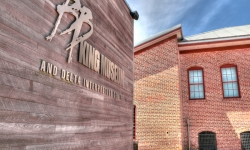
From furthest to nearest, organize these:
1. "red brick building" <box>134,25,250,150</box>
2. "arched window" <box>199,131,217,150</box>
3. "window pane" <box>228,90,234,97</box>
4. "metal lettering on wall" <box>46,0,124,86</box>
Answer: "window pane" <box>228,90,234,97</box>, "arched window" <box>199,131,217,150</box>, "red brick building" <box>134,25,250,150</box>, "metal lettering on wall" <box>46,0,124,86</box>

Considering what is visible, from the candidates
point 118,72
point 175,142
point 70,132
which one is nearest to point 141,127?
point 175,142

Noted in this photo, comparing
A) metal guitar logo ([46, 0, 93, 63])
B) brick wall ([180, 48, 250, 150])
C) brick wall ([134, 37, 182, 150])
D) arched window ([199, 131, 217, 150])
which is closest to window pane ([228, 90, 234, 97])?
brick wall ([180, 48, 250, 150])

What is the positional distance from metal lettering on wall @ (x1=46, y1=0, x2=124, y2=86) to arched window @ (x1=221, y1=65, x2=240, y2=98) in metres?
9.03

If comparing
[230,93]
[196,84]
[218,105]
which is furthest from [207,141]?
[196,84]

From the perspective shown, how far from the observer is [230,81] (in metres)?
11.3

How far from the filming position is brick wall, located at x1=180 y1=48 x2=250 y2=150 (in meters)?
10.6

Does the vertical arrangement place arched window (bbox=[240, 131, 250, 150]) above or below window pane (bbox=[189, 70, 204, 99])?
below

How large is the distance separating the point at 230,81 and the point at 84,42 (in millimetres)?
10204

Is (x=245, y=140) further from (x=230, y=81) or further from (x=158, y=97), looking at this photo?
(x=158, y=97)

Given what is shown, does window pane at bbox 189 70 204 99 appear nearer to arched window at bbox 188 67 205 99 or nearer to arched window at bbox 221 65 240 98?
arched window at bbox 188 67 205 99

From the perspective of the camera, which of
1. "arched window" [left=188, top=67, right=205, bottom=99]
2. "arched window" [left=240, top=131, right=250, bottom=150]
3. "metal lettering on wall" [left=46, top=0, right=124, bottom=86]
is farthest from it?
"arched window" [left=188, top=67, right=205, bottom=99]

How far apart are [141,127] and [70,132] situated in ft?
28.0

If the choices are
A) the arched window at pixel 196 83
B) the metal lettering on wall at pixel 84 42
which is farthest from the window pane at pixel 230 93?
the metal lettering on wall at pixel 84 42

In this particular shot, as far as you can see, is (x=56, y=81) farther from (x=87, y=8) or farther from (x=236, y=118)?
(x=236, y=118)
